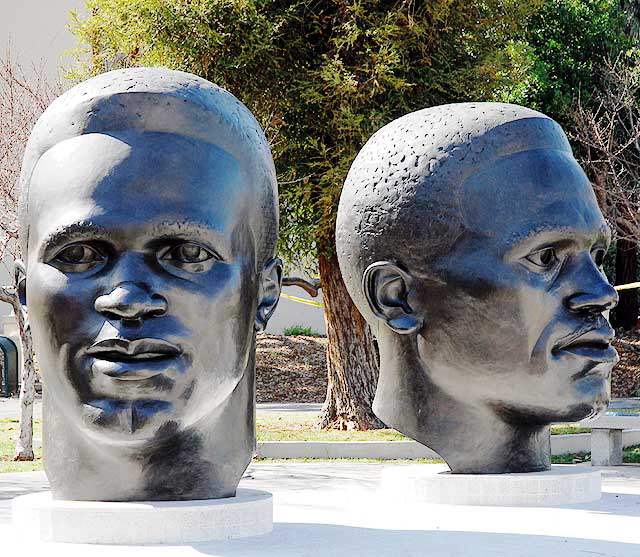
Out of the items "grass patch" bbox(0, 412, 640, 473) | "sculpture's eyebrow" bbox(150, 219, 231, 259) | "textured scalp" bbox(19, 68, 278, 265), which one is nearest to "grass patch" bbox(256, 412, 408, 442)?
"grass patch" bbox(0, 412, 640, 473)

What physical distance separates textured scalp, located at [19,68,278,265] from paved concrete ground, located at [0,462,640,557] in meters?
1.47

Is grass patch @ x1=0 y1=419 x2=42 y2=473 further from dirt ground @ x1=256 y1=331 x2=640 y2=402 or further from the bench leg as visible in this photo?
dirt ground @ x1=256 y1=331 x2=640 y2=402

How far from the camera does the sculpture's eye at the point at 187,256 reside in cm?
568

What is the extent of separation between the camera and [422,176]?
23.6 feet

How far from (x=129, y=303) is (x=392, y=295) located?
2.34 metres

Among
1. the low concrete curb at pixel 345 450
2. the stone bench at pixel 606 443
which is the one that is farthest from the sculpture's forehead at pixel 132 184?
the low concrete curb at pixel 345 450

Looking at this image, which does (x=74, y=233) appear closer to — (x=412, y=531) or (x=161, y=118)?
(x=161, y=118)

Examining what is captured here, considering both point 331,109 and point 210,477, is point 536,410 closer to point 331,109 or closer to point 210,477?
point 210,477

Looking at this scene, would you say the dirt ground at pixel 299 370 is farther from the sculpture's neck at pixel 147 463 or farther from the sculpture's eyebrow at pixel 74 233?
the sculpture's eyebrow at pixel 74 233

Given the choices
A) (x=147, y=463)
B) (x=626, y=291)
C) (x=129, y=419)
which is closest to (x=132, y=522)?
(x=147, y=463)

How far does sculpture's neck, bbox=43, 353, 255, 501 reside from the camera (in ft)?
19.1

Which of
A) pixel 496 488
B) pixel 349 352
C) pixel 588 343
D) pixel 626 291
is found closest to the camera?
pixel 588 343

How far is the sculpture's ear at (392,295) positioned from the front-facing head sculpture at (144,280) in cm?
127

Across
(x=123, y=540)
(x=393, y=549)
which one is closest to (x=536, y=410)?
(x=393, y=549)
